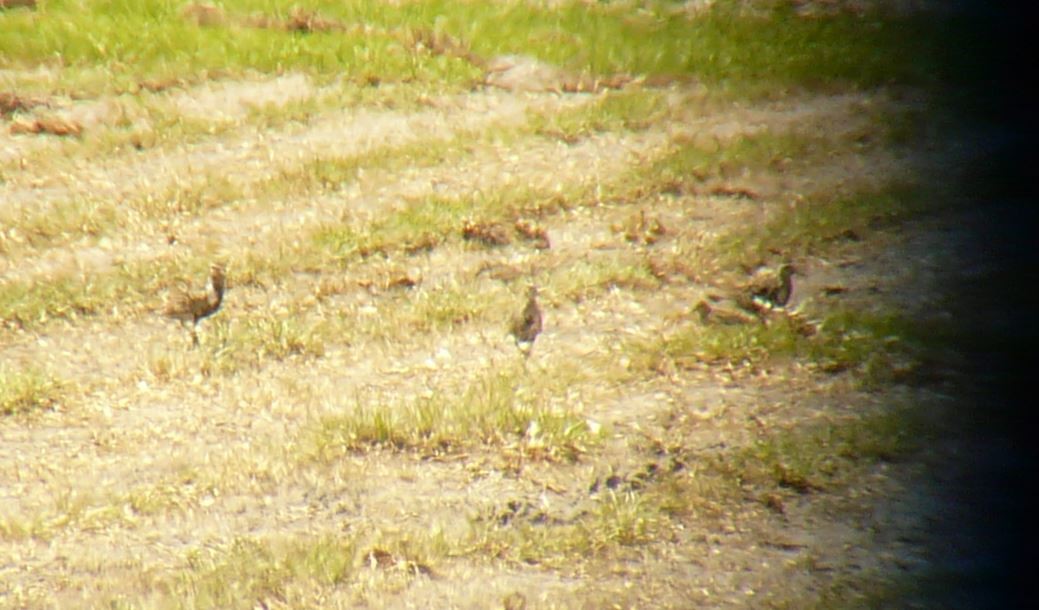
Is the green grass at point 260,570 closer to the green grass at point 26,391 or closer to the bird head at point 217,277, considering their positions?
the green grass at point 26,391

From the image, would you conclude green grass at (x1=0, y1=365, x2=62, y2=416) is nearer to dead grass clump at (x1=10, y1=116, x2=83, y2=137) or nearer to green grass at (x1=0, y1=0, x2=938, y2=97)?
dead grass clump at (x1=10, y1=116, x2=83, y2=137)

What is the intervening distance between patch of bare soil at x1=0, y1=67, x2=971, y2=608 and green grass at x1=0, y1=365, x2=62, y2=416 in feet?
0.15

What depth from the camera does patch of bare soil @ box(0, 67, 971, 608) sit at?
10.7ft

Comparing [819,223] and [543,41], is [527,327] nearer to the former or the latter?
[819,223]

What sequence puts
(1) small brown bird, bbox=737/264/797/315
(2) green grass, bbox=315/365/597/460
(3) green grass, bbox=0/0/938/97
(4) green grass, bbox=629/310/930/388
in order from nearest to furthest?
(2) green grass, bbox=315/365/597/460 < (4) green grass, bbox=629/310/930/388 < (1) small brown bird, bbox=737/264/797/315 < (3) green grass, bbox=0/0/938/97

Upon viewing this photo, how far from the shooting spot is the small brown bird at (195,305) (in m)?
4.13

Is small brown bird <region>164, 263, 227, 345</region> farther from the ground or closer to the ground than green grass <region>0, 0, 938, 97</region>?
closer to the ground

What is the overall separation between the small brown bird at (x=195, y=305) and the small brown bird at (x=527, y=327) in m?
1.12

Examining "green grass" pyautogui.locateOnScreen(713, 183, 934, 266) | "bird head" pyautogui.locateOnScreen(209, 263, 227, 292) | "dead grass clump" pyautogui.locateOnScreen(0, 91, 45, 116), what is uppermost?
"dead grass clump" pyautogui.locateOnScreen(0, 91, 45, 116)

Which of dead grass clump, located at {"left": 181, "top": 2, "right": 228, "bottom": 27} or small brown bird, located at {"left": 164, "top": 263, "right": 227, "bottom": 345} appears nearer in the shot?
small brown bird, located at {"left": 164, "top": 263, "right": 227, "bottom": 345}

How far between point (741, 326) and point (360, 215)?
62.1 inches

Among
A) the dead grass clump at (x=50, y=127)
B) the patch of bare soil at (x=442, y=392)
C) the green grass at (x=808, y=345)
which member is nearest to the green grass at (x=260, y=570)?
the patch of bare soil at (x=442, y=392)

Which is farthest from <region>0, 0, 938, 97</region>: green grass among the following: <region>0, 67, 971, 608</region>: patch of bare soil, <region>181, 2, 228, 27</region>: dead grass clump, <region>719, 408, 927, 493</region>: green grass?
<region>719, 408, 927, 493</region>: green grass

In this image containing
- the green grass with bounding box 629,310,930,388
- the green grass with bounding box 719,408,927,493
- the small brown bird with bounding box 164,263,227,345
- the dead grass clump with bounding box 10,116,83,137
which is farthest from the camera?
the dead grass clump with bounding box 10,116,83,137
